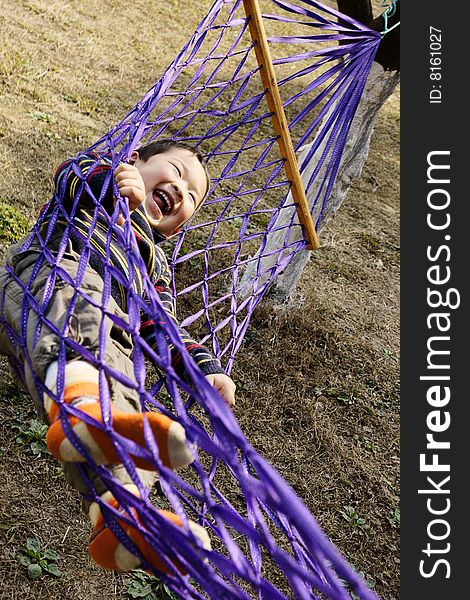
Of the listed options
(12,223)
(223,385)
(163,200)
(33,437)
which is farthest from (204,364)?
(12,223)

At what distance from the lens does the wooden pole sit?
1.73 metres

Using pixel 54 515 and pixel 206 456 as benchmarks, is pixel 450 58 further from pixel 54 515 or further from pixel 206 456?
pixel 54 515

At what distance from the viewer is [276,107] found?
1811 mm

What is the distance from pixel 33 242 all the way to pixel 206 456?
825 mm

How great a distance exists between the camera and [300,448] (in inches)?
83.0

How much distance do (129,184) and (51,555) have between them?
78cm

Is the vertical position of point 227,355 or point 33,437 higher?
point 227,355

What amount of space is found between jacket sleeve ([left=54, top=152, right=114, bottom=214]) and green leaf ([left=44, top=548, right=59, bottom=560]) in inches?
27.6

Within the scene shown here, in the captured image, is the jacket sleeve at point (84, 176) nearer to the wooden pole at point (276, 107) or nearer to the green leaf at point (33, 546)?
the wooden pole at point (276, 107)

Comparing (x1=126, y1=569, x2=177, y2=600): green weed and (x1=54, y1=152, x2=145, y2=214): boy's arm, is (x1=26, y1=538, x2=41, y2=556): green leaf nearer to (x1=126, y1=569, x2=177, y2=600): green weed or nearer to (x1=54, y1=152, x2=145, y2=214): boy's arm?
A: (x1=126, y1=569, x2=177, y2=600): green weed

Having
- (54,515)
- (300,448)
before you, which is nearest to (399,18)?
(300,448)

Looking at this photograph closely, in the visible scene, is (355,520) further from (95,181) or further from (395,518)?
(95,181)

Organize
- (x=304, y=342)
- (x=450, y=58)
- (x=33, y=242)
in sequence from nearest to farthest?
(x=33, y=242)
(x=304, y=342)
(x=450, y=58)

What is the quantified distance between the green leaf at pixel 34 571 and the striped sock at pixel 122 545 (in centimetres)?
56
